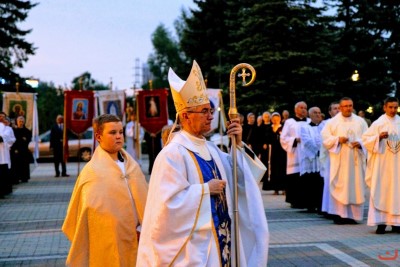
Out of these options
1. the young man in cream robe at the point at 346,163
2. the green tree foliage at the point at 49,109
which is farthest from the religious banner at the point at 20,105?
the green tree foliage at the point at 49,109

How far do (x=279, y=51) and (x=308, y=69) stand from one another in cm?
266

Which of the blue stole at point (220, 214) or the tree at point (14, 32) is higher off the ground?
Answer: the tree at point (14, 32)

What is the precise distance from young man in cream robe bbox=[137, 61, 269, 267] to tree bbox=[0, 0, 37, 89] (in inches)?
1506

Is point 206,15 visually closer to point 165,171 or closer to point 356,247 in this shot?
point 356,247

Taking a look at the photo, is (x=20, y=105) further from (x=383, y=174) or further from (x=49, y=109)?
(x=49, y=109)

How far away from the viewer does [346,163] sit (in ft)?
42.1

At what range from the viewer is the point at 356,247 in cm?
997

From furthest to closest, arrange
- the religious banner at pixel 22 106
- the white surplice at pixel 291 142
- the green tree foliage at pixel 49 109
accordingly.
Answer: the green tree foliage at pixel 49 109 → the religious banner at pixel 22 106 → the white surplice at pixel 291 142

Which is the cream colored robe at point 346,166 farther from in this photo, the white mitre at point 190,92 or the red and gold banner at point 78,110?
the red and gold banner at point 78,110

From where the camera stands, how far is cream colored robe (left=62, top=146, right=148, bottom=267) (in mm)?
6105

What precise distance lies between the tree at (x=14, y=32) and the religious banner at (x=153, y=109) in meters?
18.1

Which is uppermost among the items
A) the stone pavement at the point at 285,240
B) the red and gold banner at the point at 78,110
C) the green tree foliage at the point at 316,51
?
the green tree foliage at the point at 316,51

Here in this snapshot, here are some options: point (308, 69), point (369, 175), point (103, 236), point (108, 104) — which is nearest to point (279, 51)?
point (308, 69)

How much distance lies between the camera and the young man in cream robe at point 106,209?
6109mm
